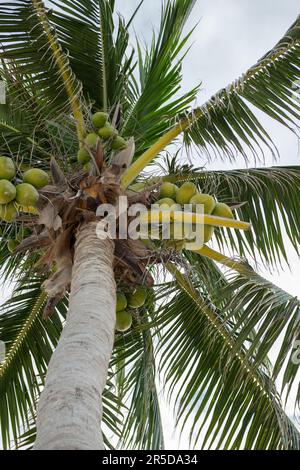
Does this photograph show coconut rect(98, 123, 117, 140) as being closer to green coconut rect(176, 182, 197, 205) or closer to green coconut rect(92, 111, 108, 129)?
green coconut rect(92, 111, 108, 129)

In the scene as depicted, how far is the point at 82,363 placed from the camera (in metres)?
2.14

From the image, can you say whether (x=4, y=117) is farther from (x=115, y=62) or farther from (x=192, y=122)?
(x=192, y=122)

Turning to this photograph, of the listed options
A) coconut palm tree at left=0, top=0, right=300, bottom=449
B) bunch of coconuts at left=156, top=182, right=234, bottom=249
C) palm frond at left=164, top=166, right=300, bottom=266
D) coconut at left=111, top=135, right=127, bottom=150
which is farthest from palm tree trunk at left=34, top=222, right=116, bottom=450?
palm frond at left=164, top=166, right=300, bottom=266

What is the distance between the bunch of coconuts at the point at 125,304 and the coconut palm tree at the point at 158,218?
0.06 metres

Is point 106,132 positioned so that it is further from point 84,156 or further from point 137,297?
point 137,297

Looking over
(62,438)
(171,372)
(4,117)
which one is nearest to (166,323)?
(171,372)

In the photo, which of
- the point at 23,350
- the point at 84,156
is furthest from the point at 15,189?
the point at 23,350

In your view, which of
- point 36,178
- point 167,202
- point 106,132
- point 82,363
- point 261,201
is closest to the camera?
point 82,363

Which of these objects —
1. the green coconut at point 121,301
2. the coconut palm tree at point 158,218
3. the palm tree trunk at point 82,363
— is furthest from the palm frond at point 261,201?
the palm tree trunk at point 82,363

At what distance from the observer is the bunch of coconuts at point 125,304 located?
358cm

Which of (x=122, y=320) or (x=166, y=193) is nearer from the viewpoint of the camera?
(x=166, y=193)

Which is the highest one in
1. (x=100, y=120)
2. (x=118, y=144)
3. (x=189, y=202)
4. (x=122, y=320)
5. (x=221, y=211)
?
(x=100, y=120)

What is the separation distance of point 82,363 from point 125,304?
4.80 ft

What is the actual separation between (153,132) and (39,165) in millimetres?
1067
